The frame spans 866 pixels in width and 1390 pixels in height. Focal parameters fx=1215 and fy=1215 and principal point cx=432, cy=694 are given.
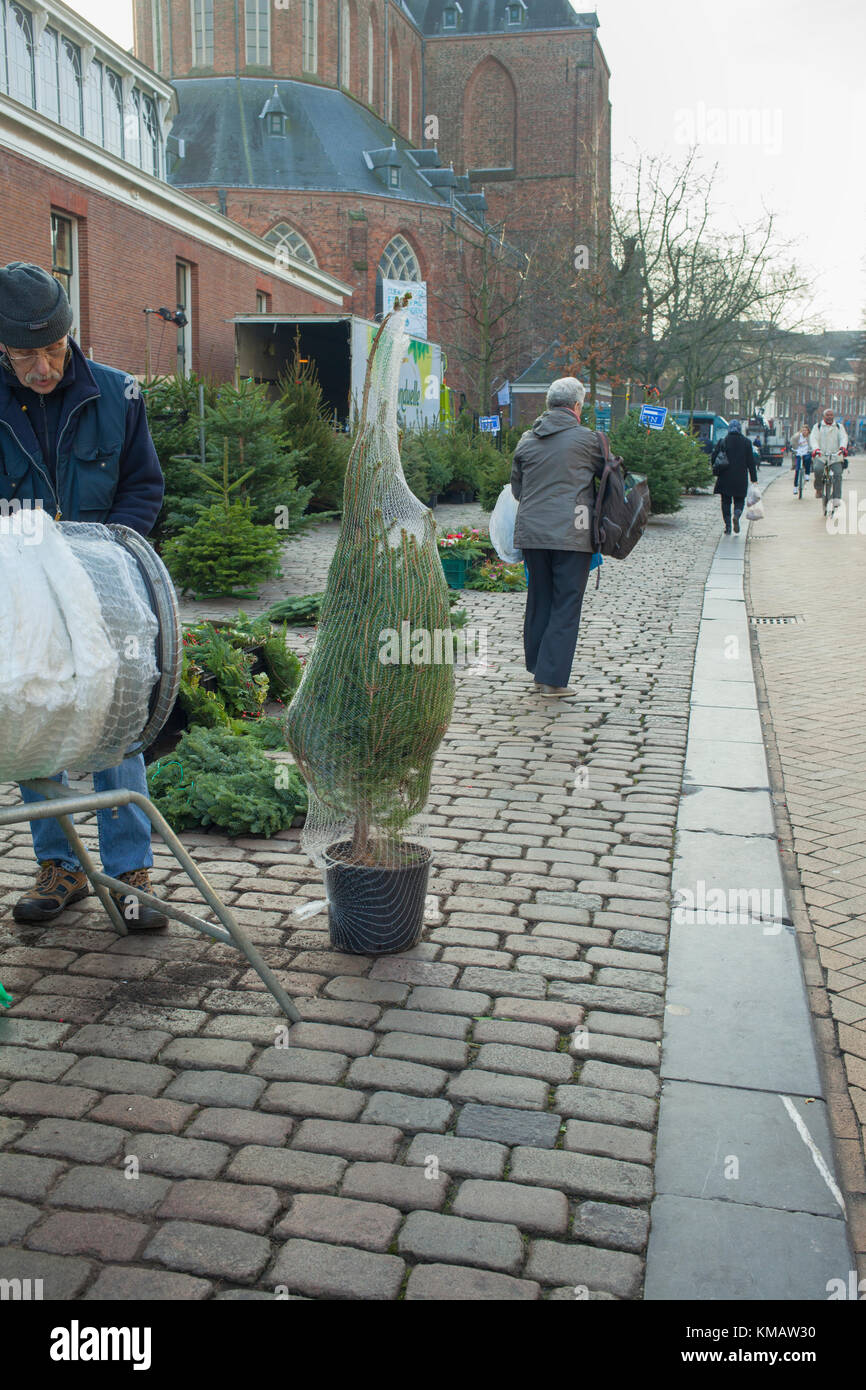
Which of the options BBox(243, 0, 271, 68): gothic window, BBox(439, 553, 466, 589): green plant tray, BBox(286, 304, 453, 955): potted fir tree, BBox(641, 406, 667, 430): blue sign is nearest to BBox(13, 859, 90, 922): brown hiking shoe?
BBox(286, 304, 453, 955): potted fir tree

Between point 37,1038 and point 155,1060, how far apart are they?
377 mm

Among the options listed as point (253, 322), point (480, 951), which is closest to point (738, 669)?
point (480, 951)

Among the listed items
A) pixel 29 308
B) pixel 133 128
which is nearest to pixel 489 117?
pixel 133 128

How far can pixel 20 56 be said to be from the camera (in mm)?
24422

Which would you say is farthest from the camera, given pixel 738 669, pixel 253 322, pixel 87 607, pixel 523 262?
pixel 523 262

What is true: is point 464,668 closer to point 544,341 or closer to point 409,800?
point 409,800

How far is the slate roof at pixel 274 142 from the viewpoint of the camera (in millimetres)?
46188

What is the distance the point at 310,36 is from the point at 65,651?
55.1 m

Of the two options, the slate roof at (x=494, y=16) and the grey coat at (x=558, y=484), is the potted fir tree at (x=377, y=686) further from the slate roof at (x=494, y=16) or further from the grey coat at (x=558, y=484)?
the slate roof at (x=494, y=16)

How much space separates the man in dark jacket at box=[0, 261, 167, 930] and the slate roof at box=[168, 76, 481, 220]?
44.8 m

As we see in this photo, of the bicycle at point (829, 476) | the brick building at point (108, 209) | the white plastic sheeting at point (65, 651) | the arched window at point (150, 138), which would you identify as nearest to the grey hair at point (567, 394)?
the white plastic sheeting at point (65, 651)

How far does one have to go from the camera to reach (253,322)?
26625 millimetres

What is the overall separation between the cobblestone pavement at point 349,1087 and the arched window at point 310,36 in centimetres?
5276
